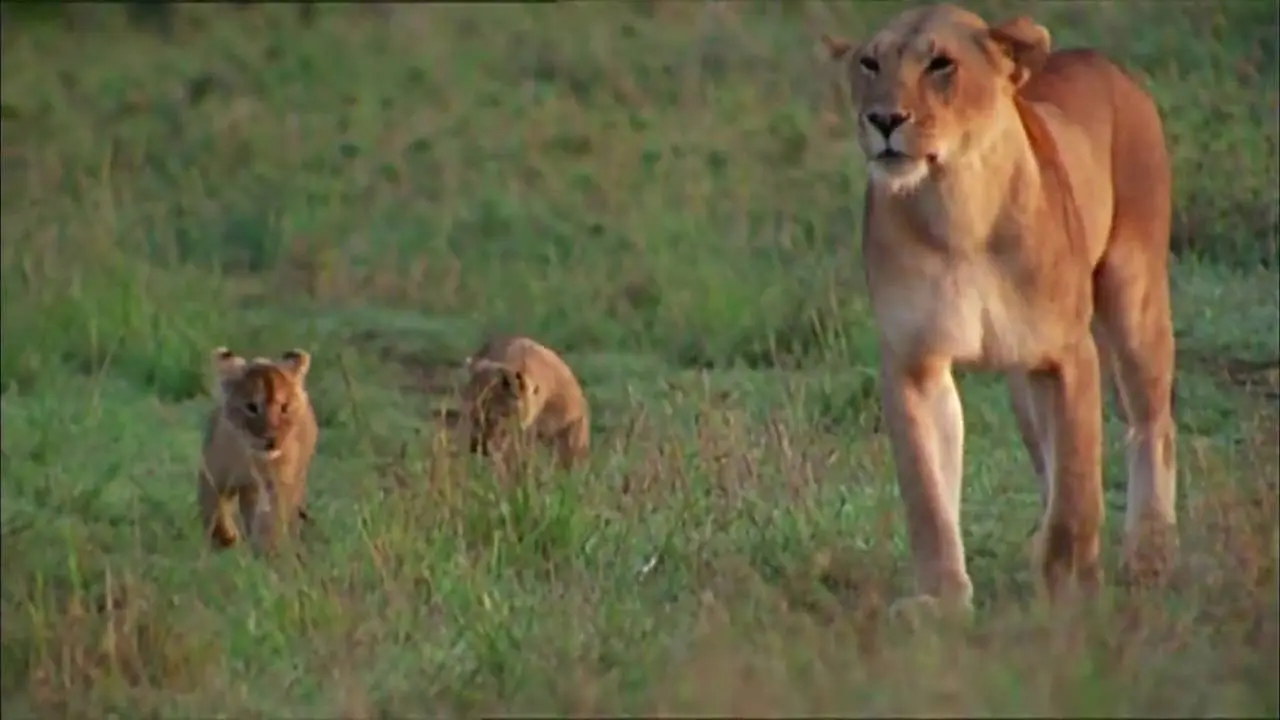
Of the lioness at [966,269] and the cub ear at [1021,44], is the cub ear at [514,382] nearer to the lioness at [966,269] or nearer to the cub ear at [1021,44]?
the lioness at [966,269]

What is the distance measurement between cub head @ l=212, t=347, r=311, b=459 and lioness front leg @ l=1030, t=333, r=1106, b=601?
2809mm

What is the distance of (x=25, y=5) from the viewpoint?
17.5 m

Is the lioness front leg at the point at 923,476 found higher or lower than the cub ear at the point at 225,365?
higher

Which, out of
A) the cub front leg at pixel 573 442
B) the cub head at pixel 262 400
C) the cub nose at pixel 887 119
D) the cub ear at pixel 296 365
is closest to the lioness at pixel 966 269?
the cub nose at pixel 887 119

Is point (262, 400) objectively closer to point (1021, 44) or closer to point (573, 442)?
→ point (573, 442)

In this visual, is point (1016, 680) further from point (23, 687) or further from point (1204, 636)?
point (23, 687)

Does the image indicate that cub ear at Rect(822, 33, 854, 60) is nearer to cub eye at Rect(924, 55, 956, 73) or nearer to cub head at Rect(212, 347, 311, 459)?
cub eye at Rect(924, 55, 956, 73)

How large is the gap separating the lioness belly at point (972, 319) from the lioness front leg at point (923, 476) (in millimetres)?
69

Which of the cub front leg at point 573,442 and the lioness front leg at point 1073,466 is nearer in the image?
the lioness front leg at point 1073,466

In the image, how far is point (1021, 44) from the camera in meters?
5.39

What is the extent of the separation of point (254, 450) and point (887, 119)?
2980mm

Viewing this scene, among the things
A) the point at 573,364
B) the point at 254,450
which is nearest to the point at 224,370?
the point at 254,450

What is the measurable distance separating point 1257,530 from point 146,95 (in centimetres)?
1140

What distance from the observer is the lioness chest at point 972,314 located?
17.6ft
